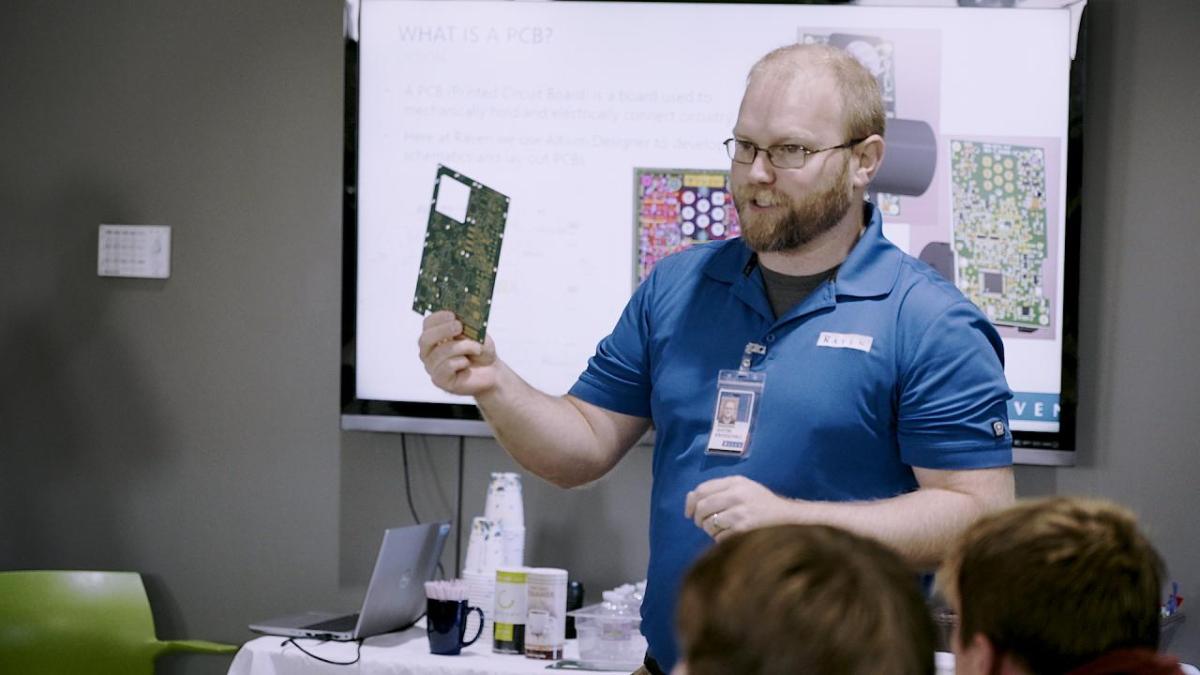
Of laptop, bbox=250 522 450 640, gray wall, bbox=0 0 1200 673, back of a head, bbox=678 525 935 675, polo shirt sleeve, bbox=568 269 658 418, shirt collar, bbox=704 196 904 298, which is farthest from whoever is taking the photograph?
gray wall, bbox=0 0 1200 673

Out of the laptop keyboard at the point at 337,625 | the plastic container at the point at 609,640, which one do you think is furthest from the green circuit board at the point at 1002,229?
the laptop keyboard at the point at 337,625

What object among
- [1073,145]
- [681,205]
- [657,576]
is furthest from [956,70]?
[657,576]

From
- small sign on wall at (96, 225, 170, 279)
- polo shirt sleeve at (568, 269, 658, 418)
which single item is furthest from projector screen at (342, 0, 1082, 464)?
polo shirt sleeve at (568, 269, 658, 418)

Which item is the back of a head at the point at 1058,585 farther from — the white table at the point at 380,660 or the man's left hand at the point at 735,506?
the white table at the point at 380,660

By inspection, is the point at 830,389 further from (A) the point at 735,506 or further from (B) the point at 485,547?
(B) the point at 485,547

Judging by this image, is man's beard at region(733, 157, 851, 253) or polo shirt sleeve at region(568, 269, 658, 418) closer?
man's beard at region(733, 157, 851, 253)

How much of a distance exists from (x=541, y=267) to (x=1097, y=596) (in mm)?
2478

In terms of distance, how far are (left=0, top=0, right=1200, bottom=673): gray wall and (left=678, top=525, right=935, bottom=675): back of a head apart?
269 centimetres

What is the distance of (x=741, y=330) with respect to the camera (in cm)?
220

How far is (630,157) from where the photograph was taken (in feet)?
11.8

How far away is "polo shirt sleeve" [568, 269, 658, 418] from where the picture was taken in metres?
2.34

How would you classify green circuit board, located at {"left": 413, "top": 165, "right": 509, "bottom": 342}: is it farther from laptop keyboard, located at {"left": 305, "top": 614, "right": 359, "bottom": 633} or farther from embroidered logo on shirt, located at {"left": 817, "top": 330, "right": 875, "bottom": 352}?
laptop keyboard, located at {"left": 305, "top": 614, "right": 359, "bottom": 633}

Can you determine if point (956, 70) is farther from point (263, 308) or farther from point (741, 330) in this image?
point (263, 308)

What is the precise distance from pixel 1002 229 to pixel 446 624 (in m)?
1.69
